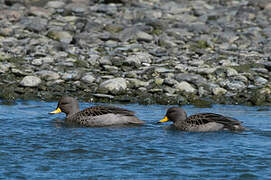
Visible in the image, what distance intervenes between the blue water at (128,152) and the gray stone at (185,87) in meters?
4.21

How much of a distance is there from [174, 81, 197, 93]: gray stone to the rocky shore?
0.12 ft

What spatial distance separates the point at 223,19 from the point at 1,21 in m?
12.6

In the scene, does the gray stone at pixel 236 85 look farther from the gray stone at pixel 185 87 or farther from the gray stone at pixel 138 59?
the gray stone at pixel 138 59

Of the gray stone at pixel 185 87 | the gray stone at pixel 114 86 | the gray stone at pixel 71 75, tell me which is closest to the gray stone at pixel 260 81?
the gray stone at pixel 185 87

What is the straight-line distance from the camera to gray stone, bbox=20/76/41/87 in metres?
19.4

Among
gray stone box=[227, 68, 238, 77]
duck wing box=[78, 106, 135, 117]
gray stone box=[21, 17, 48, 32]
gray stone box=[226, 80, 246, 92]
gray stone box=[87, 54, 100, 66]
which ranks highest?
gray stone box=[21, 17, 48, 32]

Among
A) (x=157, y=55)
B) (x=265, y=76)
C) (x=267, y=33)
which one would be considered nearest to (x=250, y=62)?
(x=265, y=76)

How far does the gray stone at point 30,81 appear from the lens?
19.4m

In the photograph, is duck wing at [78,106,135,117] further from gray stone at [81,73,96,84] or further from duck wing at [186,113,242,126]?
gray stone at [81,73,96,84]

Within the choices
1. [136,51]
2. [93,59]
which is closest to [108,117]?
[93,59]

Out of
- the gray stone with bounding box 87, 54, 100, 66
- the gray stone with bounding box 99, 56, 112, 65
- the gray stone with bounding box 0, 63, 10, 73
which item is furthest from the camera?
the gray stone with bounding box 87, 54, 100, 66

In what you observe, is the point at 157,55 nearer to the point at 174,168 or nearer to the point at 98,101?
the point at 98,101

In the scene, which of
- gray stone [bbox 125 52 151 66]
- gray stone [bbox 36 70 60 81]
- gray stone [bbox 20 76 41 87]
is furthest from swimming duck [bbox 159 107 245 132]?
gray stone [bbox 125 52 151 66]

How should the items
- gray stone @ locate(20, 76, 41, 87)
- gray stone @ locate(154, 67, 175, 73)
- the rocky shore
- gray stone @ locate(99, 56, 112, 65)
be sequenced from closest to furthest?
1. the rocky shore
2. gray stone @ locate(20, 76, 41, 87)
3. gray stone @ locate(154, 67, 175, 73)
4. gray stone @ locate(99, 56, 112, 65)
